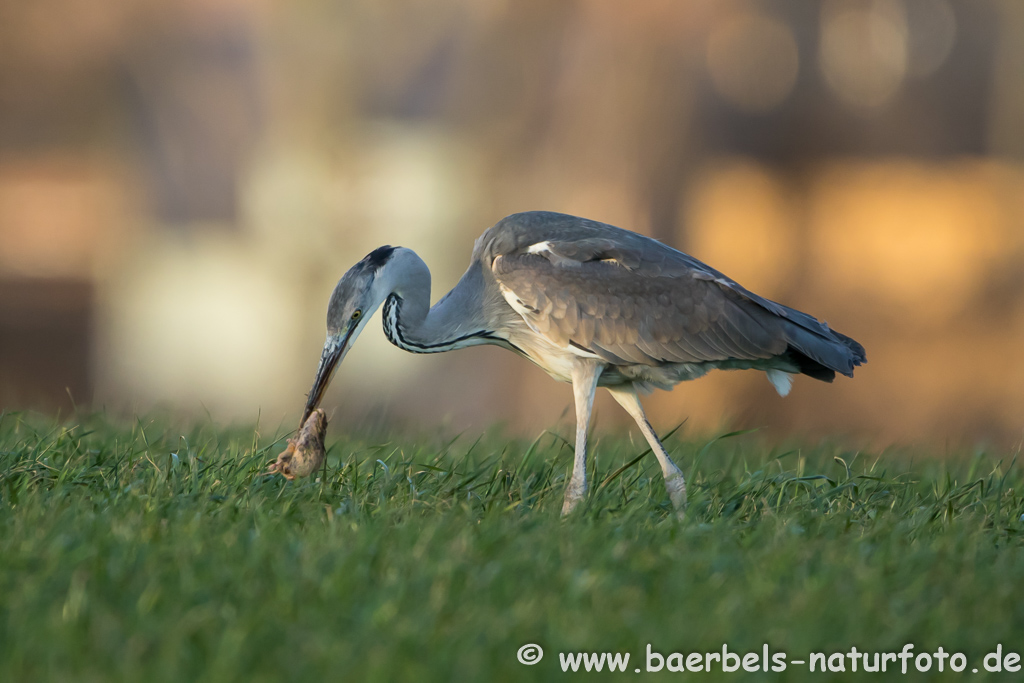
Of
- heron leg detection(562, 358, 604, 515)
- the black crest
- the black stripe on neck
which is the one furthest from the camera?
the black stripe on neck

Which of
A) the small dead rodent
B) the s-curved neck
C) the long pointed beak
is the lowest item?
the small dead rodent

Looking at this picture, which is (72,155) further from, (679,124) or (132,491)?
(132,491)

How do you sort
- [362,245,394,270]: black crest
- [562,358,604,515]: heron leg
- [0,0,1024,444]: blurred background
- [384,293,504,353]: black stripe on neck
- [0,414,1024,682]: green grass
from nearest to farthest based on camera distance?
[0,414,1024,682]: green grass, [562,358,604,515]: heron leg, [362,245,394,270]: black crest, [384,293,504,353]: black stripe on neck, [0,0,1024,444]: blurred background

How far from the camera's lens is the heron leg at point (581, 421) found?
5.32 meters

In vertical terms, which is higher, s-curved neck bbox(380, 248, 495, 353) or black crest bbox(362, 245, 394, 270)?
black crest bbox(362, 245, 394, 270)

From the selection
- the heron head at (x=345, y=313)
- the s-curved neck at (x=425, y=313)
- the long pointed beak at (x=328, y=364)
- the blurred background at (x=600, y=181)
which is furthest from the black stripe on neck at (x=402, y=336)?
the blurred background at (x=600, y=181)

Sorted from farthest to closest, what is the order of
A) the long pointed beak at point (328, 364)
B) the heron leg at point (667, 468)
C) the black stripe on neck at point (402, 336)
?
the black stripe on neck at point (402, 336) < the long pointed beak at point (328, 364) < the heron leg at point (667, 468)

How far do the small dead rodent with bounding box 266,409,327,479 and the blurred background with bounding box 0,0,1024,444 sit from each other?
4643mm

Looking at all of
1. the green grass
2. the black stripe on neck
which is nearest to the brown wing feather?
the black stripe on neck

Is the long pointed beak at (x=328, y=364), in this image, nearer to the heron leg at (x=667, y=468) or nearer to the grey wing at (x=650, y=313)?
the grey wing at (x=650, y=313)

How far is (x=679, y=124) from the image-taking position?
12.1 meters

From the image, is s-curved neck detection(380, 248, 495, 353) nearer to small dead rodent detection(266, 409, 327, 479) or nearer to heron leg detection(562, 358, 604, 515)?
heron leg detection(562, 358, 604, 515)

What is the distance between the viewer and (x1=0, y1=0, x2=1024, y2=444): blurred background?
12.3 metres

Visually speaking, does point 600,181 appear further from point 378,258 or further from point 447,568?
point 447,568
